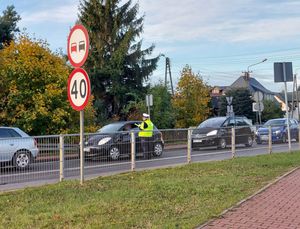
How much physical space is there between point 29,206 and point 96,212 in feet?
4.49

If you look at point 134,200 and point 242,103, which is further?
point 242,103

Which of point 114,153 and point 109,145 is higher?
point 109,145

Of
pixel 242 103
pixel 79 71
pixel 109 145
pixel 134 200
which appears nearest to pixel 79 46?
pixel 79 71

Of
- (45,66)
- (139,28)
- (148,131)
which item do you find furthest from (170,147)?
(139,28)

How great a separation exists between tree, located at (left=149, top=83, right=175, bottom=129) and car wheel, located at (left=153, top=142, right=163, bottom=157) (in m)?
16.5

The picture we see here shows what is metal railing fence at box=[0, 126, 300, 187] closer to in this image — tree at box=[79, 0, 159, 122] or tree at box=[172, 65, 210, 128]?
tree at box=[172, 65, 210, 128]

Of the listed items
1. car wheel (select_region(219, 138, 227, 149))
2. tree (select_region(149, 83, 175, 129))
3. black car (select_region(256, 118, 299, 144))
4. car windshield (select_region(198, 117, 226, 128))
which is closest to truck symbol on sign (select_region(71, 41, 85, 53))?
car wheel (select_region(219, 138, 227, 149))

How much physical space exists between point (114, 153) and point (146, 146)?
1.69m

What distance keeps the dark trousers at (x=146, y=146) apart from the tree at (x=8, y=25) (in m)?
19.3

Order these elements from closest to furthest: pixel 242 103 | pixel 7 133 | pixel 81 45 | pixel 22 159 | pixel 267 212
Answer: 1. pixel 267 212
2. pixel 81 45
3. pixel 22 159
4. pixel 7 133
5. pixel 242 103

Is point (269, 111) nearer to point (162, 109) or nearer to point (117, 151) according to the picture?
point (162, 109)

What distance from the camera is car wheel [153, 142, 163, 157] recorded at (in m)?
14.5

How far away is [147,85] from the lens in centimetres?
3669

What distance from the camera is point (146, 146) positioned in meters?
14.1
